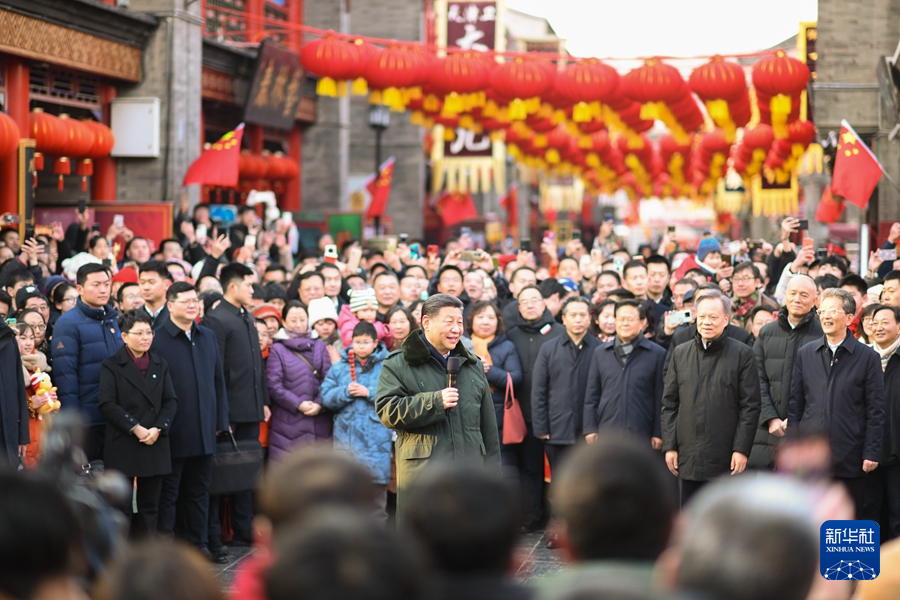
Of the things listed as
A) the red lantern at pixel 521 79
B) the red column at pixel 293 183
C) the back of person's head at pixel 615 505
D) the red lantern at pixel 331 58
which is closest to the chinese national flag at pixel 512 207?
the red column at pixel 293 183

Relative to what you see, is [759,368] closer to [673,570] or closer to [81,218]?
[673,570]

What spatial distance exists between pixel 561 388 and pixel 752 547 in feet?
20.7

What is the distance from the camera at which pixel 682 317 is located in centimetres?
827

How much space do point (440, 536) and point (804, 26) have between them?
1664 cm

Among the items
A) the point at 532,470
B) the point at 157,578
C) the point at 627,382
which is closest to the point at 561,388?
the point at 627,382

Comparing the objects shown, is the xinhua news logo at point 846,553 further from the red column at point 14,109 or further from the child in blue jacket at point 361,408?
the red column at point 14,109

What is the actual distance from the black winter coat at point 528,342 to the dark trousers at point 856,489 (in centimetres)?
284

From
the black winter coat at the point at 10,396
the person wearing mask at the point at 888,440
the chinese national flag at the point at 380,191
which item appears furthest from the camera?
the chinese national flag at the point at 380,191

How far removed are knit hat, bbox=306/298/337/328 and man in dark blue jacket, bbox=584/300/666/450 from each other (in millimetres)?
2277

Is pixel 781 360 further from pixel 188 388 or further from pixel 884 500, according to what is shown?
pixel 188 388

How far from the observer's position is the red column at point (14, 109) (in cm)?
1253

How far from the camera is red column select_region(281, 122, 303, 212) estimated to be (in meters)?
22.2

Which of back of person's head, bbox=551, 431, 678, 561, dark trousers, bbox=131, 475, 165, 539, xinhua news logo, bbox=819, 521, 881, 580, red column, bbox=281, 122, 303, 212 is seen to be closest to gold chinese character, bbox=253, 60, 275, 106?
red column, bbox=281, 122, 303, 212

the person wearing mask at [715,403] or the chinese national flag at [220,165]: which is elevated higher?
the chinese national flag at [220,165]
